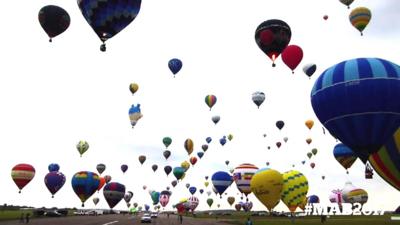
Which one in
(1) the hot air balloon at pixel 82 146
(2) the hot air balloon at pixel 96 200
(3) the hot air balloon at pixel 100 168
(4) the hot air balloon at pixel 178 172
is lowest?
(2) the hot air balloon at pixel 96 200

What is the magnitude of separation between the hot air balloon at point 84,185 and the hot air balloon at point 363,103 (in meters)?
38.3

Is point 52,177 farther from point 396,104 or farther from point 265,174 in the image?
point 396,104

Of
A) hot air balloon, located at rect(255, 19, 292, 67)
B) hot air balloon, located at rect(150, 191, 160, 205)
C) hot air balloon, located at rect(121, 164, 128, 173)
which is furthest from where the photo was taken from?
hot air balloon, located at rect(150, 191, 160, 205)

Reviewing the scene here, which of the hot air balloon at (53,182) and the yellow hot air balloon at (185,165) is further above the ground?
the yellow hot air balloon at (185,165)

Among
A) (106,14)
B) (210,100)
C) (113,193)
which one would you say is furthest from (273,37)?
(113,193)

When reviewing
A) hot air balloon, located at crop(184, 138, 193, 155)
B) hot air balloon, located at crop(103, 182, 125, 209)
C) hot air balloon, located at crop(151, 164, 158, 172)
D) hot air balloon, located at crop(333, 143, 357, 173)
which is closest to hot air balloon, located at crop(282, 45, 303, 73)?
hot air balloon, located at crop(333, 143, 357, 173)

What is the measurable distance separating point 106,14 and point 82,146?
141ft

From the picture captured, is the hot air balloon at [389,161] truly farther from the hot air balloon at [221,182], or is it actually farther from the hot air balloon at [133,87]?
the hot air balloon at [221,182]

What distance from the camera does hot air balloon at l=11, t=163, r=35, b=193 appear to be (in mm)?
60812

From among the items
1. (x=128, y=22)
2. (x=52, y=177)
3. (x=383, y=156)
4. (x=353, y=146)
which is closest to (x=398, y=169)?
(x=383, y=156)

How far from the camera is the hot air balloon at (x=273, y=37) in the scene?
1567 inches

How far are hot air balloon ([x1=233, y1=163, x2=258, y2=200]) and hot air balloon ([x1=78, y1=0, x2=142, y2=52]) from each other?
33650 millimetres

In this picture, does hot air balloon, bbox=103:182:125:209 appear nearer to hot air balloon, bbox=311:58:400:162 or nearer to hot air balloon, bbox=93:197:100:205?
hot air balloon, bbox=311:58:400:162

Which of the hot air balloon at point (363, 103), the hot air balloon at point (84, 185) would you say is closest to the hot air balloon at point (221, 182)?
the hot air balloon at point (84, 185)
